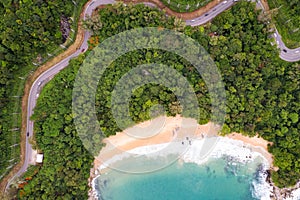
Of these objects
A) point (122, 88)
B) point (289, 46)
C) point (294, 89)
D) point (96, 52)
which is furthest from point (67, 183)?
point (289, 46)

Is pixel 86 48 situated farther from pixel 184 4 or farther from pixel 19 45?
pixel 184 4

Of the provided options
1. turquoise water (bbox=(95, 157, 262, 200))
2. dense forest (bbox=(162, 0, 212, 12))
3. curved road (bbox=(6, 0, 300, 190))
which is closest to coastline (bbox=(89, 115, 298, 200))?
turquoise water (bbox=(95, 157, 262, 200))

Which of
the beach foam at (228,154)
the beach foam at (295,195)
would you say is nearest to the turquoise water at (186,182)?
the beach foam at (228,154)

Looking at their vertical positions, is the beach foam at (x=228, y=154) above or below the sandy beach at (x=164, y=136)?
below

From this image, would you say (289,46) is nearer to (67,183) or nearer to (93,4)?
(93,4)

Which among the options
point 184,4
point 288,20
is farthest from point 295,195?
point 184,4

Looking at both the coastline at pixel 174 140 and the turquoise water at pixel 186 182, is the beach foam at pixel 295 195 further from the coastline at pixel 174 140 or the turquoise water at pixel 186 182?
the turquoise water at pixel 186 182
